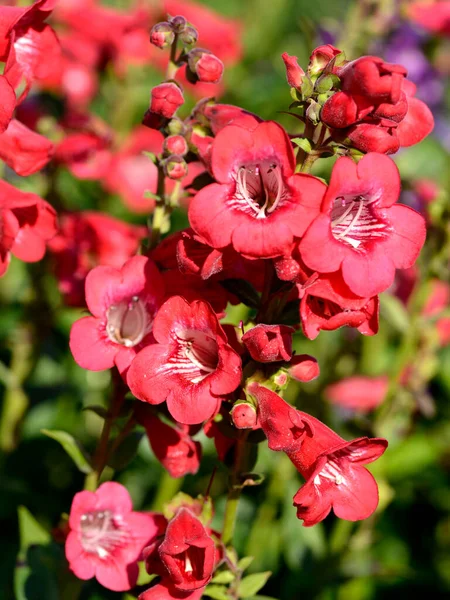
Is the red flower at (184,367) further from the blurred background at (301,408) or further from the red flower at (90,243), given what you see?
the red flower at (90,243)

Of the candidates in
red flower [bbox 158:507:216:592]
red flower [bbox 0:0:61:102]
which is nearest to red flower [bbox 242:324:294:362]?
red flower [bbox 158:507:216:592]

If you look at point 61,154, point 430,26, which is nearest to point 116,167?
point 61,154

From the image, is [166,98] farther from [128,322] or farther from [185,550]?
[185,550]

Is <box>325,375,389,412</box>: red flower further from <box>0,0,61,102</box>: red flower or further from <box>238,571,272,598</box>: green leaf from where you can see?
<box>0,0,61,102</box>: red flower

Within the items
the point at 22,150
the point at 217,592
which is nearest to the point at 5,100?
the point at 22,150

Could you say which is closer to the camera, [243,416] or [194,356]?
[243,416]
